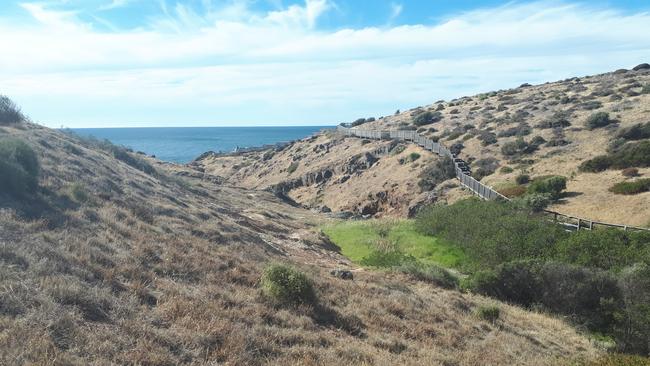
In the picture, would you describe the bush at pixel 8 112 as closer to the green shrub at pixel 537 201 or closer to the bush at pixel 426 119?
the green shrub at pixel 537 201

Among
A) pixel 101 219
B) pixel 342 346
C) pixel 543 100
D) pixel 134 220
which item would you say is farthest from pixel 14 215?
pixel 543 100

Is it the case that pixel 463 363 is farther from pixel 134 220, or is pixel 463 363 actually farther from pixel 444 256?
pixel 444 256

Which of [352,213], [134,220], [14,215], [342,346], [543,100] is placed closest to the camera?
[342,346]

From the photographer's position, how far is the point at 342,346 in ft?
32.2

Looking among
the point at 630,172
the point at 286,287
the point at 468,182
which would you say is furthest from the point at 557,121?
the point at 286,287

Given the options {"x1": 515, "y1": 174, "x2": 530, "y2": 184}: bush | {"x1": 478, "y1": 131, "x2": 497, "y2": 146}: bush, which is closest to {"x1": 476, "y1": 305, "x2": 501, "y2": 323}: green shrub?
{"x1": 515, "y1": 174, "x2": 530, "y2": 184}: bush

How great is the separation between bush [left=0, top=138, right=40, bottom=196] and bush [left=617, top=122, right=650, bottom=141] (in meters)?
45.9

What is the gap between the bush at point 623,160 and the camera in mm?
35625

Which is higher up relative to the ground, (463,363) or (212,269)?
(212,269)

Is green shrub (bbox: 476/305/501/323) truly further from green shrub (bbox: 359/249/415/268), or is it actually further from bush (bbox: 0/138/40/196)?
bush (bbox: 0/138/40/196)

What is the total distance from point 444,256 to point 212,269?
15.7m

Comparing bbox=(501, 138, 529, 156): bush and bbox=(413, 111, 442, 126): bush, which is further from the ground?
bbox=(413, 111, 442, 126): bush

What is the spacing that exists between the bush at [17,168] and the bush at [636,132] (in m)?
45.9

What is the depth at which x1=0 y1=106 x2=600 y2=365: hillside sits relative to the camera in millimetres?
7930
